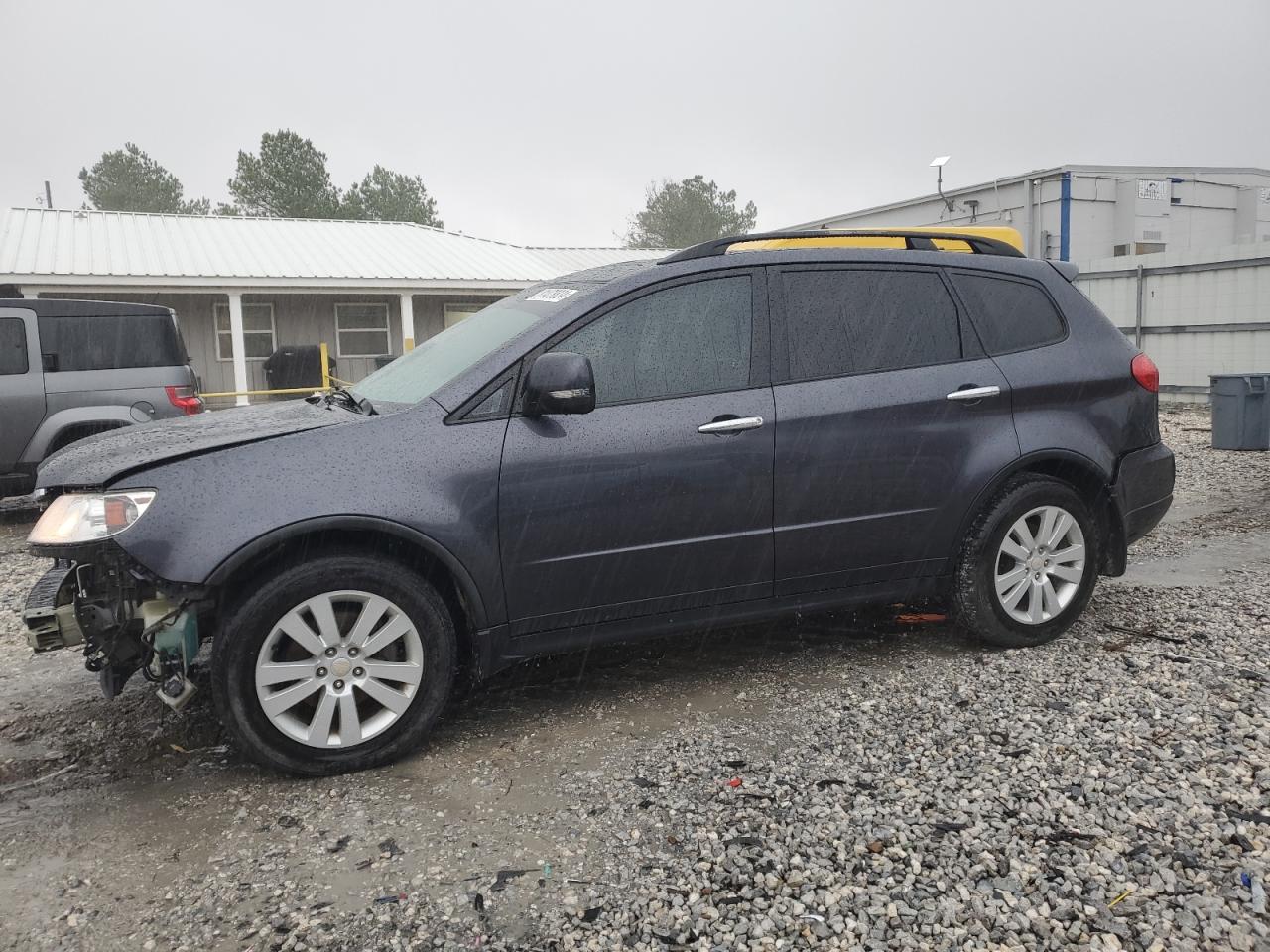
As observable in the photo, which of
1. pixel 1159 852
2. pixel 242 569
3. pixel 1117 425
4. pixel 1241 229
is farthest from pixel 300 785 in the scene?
pixel 1241 229

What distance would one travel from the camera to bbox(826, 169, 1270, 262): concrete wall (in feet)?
53.2

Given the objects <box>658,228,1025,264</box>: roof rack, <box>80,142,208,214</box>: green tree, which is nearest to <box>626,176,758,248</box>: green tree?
<box>80,142,208,214</box>: green tree

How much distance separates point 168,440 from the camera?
3.34 metres

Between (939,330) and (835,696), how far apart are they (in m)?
1.66

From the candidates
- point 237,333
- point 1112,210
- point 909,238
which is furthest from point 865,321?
point 237,333

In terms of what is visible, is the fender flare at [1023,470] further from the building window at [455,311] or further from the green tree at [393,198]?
the green tree at [393,198]

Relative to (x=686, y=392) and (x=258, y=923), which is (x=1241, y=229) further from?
(x=258, y=923)

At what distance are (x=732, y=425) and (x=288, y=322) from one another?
18473 mm

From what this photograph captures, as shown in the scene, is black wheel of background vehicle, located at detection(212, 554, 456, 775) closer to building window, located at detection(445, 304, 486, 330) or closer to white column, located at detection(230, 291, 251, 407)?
white column, located at detection(230, 291, 251, 407)

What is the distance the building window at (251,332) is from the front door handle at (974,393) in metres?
18.5

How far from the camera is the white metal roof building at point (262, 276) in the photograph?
17016 millimetres

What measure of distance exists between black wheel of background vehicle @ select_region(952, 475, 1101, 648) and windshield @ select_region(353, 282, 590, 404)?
81.0 inches

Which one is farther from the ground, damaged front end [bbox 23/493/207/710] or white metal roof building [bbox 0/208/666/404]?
white metal roof building [bbox 0/208/666/404]

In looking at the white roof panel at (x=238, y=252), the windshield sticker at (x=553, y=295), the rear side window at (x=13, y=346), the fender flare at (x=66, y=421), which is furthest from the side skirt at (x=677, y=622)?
the white roof panel at (x=238, y=252)
